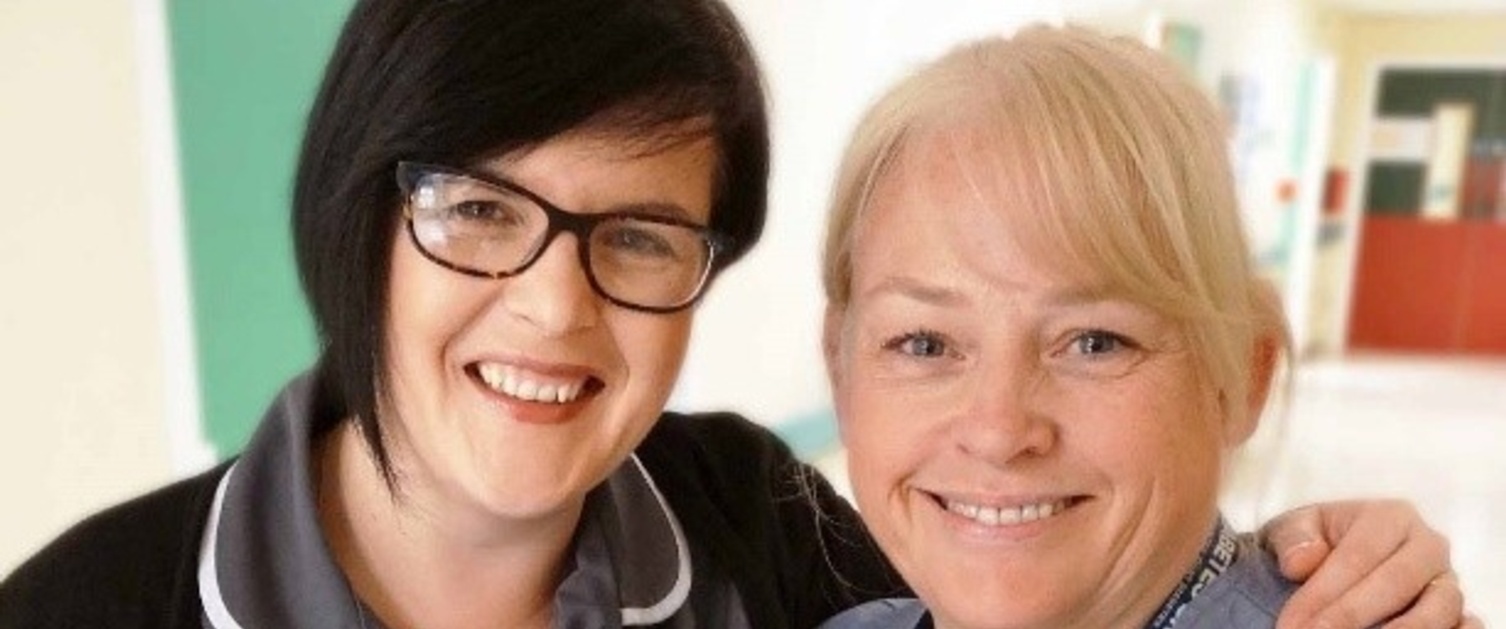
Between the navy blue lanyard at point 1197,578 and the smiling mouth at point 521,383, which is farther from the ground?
the smiling mouth at point 521,383

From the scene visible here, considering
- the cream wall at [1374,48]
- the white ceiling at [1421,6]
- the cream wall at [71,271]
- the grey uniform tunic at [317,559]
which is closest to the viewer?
the grey uniform tunic at [317,559]

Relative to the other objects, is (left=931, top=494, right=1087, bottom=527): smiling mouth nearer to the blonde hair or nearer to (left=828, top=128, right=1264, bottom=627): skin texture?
(left=828, top=128, right=1264, bottom=627): skin texture

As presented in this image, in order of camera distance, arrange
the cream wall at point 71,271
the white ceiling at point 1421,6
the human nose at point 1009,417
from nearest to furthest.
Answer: the human nose at point 1009,417 < the cream wall at point 71,271 < the white ceiling at point 1421,6

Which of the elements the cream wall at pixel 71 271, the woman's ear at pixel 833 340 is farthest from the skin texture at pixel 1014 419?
the cream wall at pixel 71 271

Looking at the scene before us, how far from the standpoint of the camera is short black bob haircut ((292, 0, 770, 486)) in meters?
1.18

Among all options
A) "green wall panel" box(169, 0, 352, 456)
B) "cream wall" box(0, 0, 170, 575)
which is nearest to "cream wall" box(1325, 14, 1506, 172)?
"green wall panel" box(169, 0, 352, 456)

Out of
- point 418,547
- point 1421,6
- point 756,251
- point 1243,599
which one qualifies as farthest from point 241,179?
point 1421,6

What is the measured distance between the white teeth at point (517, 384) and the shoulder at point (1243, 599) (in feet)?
2.04

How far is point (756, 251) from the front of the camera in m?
2.95

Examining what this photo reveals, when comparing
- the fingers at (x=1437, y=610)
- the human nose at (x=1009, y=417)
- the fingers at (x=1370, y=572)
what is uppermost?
the human nose at (x=1009, y=417)

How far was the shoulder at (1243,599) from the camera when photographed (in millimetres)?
1207

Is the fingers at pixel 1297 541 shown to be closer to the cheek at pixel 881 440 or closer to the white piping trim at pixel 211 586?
the cheek at pixel 881 440

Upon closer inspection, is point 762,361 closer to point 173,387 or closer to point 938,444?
point 173,387

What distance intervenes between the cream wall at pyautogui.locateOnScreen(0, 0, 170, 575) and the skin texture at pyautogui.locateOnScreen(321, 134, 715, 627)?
120 cm
